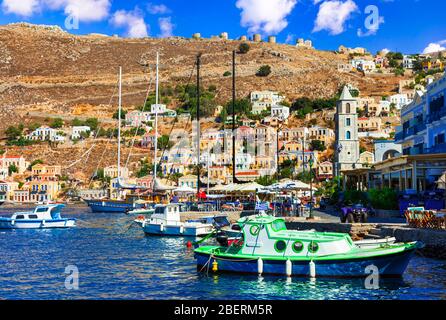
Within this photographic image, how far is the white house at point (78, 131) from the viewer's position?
168 metres

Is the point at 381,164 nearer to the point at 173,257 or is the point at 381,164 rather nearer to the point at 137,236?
the point at 137,236

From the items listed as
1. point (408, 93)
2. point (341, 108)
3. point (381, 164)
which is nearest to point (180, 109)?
point (408, 93)

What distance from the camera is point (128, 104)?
198625 mm

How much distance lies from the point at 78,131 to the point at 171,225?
13282 cm

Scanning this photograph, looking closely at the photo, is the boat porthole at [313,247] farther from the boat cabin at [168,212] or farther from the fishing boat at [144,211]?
the fishing boat at [144,211]

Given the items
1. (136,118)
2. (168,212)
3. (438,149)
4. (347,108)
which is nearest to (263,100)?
(136,118)

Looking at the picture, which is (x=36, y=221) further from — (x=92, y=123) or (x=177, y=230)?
(x=92, y=123)

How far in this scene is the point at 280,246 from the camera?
24016 mm

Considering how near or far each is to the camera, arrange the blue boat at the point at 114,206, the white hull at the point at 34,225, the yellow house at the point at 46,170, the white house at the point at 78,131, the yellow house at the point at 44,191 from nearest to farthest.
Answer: the white hull at the point at 34,225 → the blue boat at the point at 114,206 → the yellow house at the point at 44,191 → the yellow house at the point at 46,170 → the white house at the point at 78,131

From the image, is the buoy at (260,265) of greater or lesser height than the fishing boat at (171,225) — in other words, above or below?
below

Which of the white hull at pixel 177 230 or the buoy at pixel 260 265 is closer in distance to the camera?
the buoy at pixel 260 265

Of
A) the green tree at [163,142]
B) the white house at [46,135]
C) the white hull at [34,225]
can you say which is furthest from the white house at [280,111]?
the white hull at [34,225]

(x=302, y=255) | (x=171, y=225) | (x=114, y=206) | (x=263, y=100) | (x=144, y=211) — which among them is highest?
(x=263, y=100)

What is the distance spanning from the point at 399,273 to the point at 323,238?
322 cm
